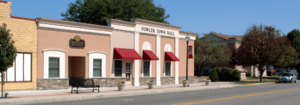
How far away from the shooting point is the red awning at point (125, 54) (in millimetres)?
24703

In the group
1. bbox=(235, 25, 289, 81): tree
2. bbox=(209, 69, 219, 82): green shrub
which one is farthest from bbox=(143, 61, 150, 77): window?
bbox=(235, 25, 289, 81): tree

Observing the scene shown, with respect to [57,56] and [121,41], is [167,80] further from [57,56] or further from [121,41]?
[57,56]

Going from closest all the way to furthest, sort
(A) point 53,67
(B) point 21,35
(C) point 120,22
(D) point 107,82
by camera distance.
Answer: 1. (B) point 21,35
2. (A) point 53,67
3. (D) point 107,82
4. (C) point 120,22

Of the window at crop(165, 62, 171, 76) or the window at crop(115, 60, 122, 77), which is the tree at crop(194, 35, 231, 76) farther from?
the window at crop(115, 60, 122, 77)

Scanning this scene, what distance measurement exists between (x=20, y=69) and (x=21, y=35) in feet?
7.51

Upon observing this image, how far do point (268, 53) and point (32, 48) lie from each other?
30.4m

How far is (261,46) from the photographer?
1554 inches

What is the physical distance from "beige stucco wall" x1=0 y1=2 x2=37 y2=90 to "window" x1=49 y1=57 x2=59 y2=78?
1201 millimetres

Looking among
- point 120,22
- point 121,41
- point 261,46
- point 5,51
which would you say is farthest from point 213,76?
point 5,51

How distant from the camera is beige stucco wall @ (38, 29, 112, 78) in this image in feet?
67.2

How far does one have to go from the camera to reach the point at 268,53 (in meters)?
38.8

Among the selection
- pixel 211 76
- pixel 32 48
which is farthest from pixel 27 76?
pixel 211 76

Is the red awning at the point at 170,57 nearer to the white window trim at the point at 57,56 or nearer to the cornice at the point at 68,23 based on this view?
the cornice at the point at 68,23

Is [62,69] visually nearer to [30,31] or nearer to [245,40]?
[30,31]
